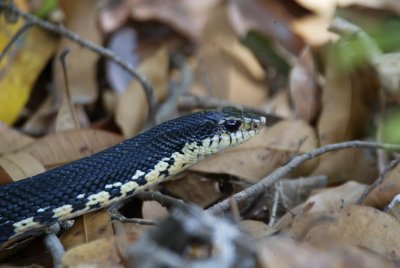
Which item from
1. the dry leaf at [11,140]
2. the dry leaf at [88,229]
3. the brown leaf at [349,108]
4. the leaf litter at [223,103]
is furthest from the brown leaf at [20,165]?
the brown leaf at [349,108]

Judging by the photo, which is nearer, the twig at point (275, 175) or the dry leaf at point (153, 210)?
the twig at point (275, 175)

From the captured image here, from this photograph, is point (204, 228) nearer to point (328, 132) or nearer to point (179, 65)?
point (328, 132)

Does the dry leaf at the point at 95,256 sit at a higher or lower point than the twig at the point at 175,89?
lower

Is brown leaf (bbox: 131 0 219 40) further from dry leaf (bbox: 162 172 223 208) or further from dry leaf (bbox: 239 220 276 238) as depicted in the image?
dry leaf (bbox: 239 220 276 238)

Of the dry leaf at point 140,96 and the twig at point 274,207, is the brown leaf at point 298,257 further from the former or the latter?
the dry leaf at point 140,96

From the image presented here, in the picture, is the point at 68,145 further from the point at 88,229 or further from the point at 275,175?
the point at 275,175

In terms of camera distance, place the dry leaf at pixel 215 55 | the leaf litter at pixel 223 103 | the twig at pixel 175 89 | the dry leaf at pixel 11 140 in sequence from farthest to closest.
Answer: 1. the dry leaf at pixel 215 55
2. the twig at pixel 175 89
3. the dry leaf at pixel 11 140
4. the leaf litter at pixel 223 103
